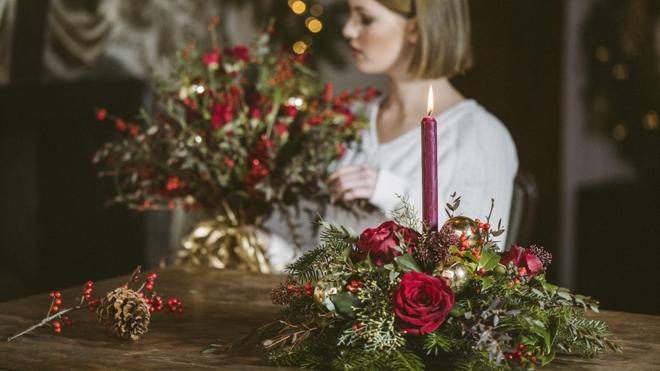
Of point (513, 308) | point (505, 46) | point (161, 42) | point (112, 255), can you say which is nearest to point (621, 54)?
point (505, 46)

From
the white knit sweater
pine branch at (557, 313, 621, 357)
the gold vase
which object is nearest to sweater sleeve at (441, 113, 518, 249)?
the white knit sweater

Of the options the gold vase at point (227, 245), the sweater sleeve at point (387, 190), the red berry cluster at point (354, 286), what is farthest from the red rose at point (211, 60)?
the red berry cluster at point (354, 286)

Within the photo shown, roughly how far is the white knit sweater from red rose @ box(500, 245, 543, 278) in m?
1.05

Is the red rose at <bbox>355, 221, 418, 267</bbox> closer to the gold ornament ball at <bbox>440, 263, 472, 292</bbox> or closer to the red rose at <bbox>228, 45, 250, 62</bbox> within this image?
the gold ornament ball at <bbox>440, 263, 472, 292</bbox>

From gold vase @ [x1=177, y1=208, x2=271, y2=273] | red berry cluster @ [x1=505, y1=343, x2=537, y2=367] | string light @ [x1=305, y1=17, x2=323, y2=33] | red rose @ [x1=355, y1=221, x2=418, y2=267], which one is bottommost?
gold vase @ [x1=177, y1=208, x2=271, y2=273]

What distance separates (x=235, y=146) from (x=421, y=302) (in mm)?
1284

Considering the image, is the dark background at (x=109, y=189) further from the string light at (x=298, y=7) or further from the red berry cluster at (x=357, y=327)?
the red berry cluster at (x=357, y=327)

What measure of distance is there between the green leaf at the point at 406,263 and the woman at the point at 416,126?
1157mm

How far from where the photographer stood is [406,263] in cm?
129

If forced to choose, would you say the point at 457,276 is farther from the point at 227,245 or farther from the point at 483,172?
the point at 227,245

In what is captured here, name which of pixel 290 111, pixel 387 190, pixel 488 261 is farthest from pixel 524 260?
pixel 290 111

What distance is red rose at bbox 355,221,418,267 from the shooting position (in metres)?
1.32

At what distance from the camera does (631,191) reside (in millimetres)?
3703

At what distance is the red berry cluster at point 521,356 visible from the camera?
123cm
